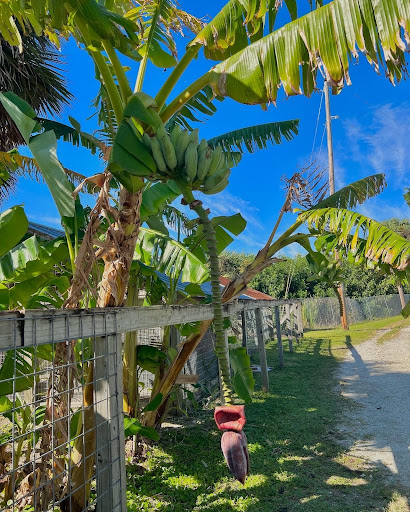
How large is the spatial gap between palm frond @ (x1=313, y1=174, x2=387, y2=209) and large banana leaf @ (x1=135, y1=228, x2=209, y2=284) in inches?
97.7

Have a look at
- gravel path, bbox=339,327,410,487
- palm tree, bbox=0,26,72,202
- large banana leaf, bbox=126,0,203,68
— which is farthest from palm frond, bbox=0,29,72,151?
gravel path, bbox=339,327,410,487

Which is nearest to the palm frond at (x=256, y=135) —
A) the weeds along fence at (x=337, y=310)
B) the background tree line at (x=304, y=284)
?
the weeds along fence at (x=337, y=310)

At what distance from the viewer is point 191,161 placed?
192cm

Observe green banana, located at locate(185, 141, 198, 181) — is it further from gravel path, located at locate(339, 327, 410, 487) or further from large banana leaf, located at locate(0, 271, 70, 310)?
gravel path, located at locate(339, 327, 410, 487)

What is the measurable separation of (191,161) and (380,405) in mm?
7019

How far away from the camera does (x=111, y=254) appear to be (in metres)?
3.13

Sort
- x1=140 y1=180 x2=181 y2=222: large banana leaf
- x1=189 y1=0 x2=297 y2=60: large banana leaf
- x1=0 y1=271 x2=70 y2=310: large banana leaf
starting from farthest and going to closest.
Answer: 1. x1=140 y1=180 x2=181 y2=222: large banana leaf
2. x1=189 y1=0 x2=297 y2=60: large banana leaf
3. x1=0 y1=271 x2=70 y2=310: large banana leaf

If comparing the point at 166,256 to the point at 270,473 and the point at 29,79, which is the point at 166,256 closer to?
the point at 270,473

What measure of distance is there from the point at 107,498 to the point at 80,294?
1.36 m

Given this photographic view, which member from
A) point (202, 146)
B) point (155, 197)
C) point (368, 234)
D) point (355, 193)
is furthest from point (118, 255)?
point (355, 193)

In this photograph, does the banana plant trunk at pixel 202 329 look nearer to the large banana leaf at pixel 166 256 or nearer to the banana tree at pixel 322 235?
the banana tree at pixel 322 235

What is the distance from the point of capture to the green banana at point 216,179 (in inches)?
75.9

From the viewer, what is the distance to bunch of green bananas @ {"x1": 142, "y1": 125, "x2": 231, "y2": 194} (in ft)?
6.28

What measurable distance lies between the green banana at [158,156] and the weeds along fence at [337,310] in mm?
23707
